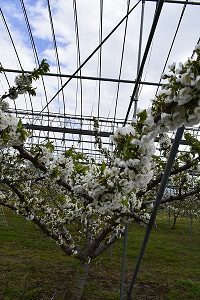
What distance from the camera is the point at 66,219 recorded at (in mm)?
7223

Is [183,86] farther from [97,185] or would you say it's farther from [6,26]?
[6,26]

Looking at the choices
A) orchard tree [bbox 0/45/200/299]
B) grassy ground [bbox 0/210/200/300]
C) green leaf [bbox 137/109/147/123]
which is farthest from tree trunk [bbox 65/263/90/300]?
green leaf [bbox 137/109/147/123]

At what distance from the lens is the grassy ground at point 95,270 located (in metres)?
9.37

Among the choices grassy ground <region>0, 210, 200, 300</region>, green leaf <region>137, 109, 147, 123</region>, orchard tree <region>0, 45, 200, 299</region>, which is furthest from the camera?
grassy ground <region>0, 210, 200, 300</region>

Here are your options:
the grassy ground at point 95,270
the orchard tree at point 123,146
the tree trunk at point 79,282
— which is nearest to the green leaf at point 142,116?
the orchard tree at point 123,146

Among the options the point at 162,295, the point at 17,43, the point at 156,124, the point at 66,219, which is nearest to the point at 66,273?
the point at 162,295

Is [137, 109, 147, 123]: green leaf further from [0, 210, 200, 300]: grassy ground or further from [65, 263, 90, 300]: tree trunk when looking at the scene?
[0, 210, 200, 300]: grassy ground

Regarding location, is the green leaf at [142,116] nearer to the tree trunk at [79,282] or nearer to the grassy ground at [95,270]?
the tree trunk at [79,282]

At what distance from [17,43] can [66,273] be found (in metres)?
7.20

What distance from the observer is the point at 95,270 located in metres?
11.7

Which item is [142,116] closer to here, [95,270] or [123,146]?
[123,146]

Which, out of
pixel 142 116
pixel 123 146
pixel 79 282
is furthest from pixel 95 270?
pixel 142 116

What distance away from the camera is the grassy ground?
30.7 feet

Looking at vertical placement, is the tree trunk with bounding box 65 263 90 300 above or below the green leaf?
below
